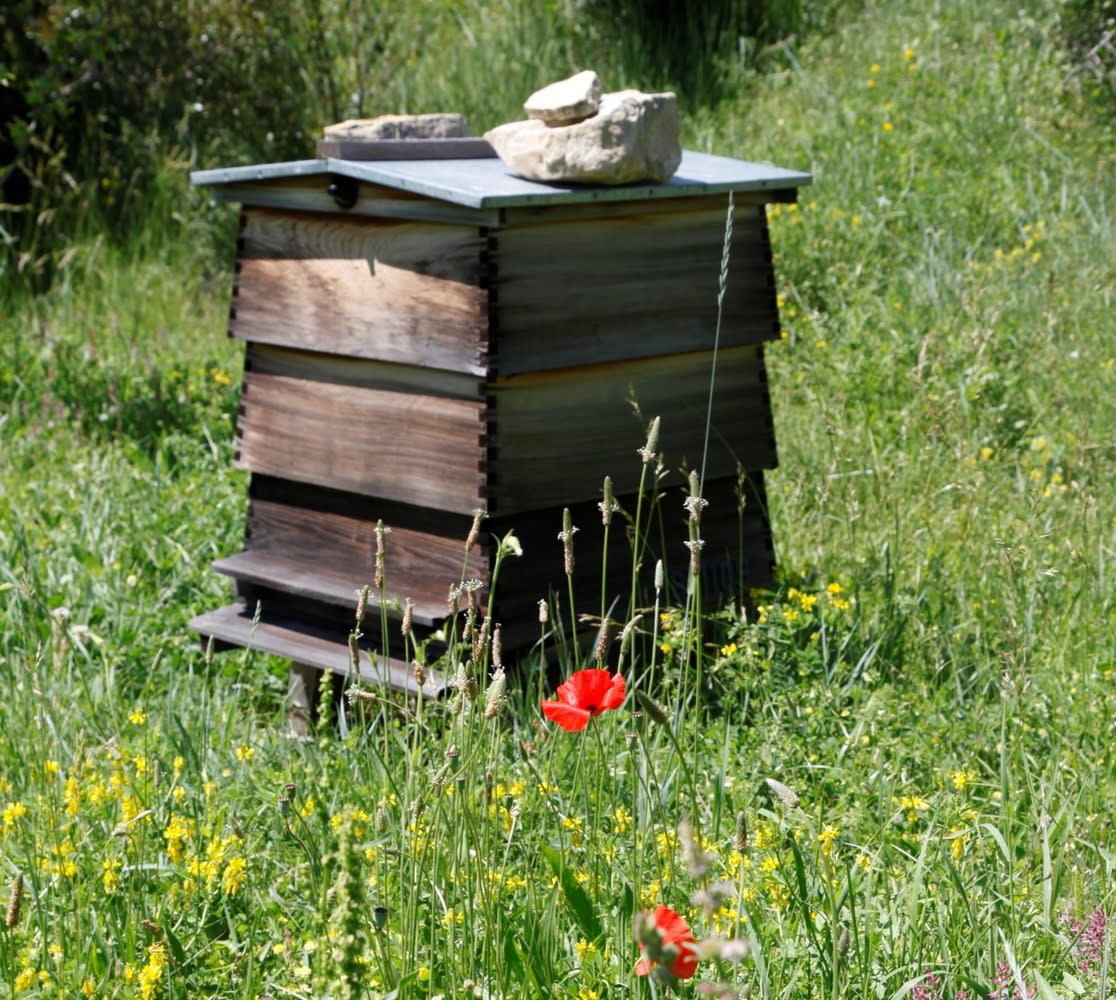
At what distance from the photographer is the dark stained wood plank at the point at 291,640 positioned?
3.36 metres

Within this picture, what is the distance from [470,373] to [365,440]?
395 millimetres

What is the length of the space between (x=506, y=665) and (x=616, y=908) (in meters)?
1.19

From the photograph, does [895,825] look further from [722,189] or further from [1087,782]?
[722,189]

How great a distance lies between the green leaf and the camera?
1.96 meters

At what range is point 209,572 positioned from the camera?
14.0 ft

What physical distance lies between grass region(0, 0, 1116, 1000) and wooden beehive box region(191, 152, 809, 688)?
19 cm

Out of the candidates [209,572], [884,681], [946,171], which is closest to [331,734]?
[209,572]

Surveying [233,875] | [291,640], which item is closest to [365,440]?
[291,640]

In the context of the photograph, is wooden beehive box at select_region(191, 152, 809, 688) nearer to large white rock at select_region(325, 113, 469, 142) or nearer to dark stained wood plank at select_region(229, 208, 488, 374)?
dark stained wood plank at select_region(229, 208, 488, 374)

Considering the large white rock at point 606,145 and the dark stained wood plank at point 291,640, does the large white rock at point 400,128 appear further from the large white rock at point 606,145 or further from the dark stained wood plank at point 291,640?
the dark stained wood plank at point 291,640

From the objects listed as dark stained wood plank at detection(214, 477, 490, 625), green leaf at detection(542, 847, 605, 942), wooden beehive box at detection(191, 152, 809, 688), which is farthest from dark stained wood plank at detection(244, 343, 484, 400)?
green leaf at detection(542, 847, 605, 942)

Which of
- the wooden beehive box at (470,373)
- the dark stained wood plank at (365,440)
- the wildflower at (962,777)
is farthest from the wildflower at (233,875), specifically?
the wildflower at (962,777)

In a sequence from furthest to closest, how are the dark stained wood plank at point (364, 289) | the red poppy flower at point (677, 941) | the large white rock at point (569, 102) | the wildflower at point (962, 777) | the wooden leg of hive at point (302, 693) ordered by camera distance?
the wooden leg of hive at point (302, 693) < the large white rock at point (569, 102) < the dark stained wood plank at point (364, 289) < the wildflower at point (962, 777) < the red poppy flower at point (677, 941)

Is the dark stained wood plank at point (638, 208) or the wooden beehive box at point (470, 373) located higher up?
the dark stained wood plank at point (638, 208)
